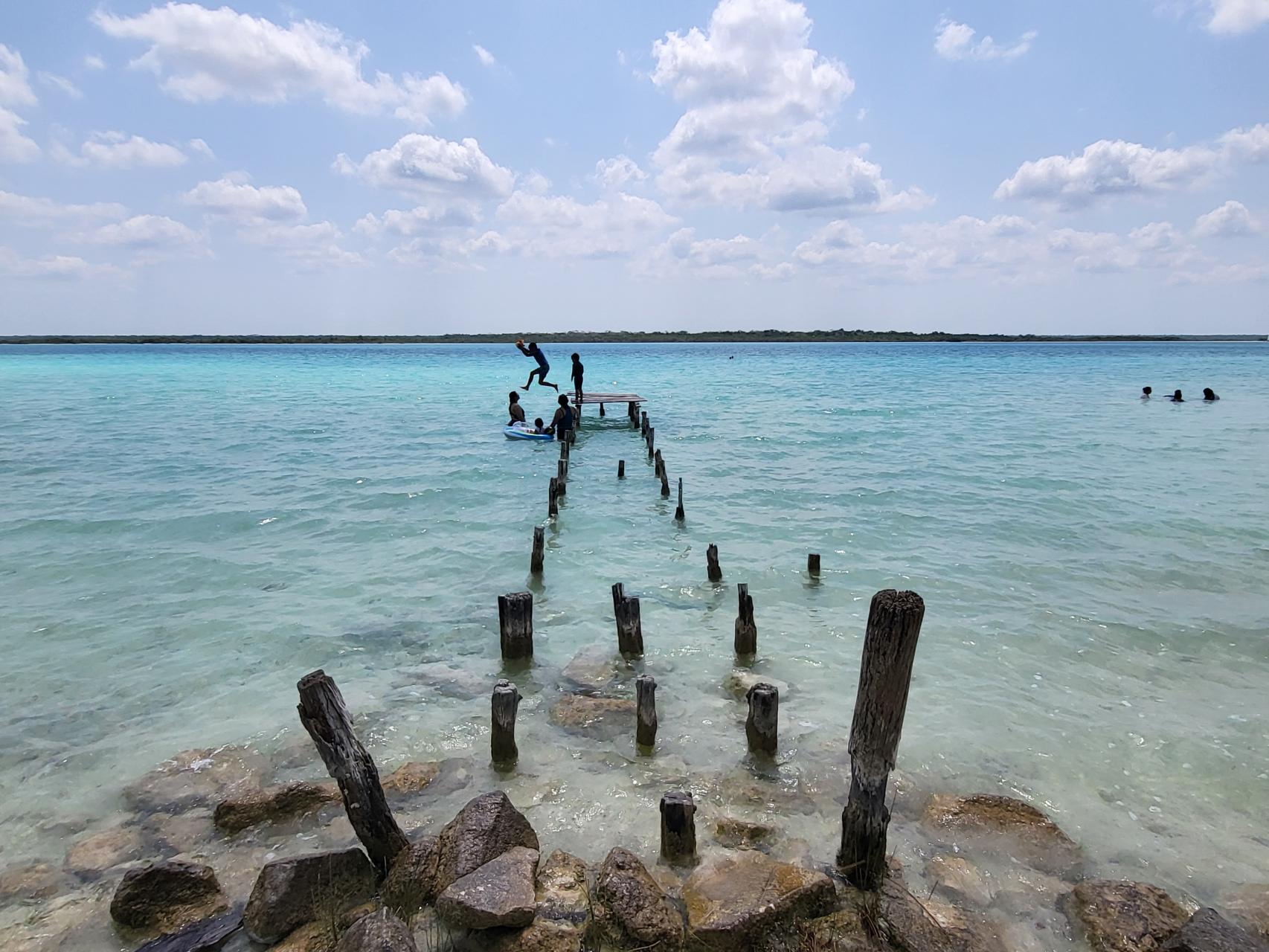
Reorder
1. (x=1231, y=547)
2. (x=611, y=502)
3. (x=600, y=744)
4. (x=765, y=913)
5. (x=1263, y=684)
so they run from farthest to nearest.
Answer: (x=611, y=502)
(x=1231, y=547)
(x=1263, y=684)
(x=600, y=744)
(x=765, y=913)

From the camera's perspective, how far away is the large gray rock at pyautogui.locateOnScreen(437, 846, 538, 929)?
4.38 metres

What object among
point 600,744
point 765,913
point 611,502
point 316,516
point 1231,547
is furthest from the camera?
point 611,502

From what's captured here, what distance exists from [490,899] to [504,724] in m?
2.32

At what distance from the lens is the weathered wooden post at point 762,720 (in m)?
6.74

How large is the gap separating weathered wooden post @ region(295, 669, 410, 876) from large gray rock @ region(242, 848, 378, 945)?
0.93 feet

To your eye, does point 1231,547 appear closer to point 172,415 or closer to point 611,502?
point 611,502

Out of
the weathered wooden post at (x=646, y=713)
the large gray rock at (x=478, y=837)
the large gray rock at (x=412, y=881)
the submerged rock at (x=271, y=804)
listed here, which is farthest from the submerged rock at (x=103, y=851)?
the weathered wooden post at (x=646, y=713)

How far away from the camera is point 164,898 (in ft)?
16.0

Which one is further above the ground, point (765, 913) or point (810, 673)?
point (765, 913)

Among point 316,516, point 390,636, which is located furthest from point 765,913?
point 316,516

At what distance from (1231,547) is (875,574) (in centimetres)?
691

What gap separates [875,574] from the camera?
12.4m

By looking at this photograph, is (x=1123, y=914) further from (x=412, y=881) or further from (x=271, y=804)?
(x=271, y=804)

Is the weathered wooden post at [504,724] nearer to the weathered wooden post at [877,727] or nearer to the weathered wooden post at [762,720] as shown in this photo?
the weathered wooden post at [762,720]
